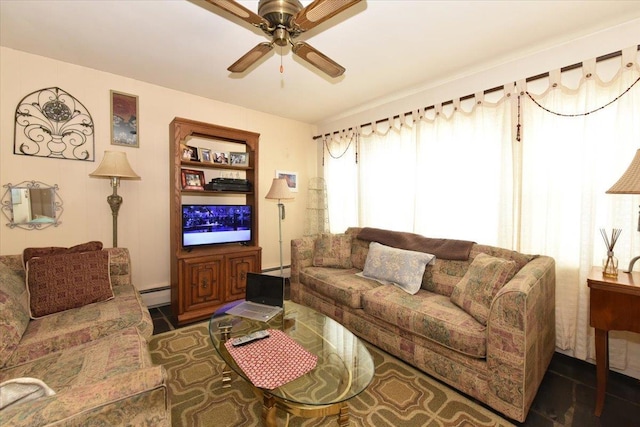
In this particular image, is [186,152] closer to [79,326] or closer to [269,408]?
[79,326]

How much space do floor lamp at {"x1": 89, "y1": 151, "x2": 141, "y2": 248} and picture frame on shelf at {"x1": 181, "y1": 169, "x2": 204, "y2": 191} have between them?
21.2 inches

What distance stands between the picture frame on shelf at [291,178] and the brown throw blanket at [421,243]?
5.09 feet

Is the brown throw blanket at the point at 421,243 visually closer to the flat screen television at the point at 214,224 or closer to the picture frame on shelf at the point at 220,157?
the flat screen television at the point at 214,224

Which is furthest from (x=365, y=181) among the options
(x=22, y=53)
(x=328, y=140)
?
(x=22, y=53)

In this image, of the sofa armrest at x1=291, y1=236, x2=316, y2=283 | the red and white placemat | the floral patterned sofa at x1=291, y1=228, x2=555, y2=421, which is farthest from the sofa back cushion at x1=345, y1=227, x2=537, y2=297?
the red and white placemat

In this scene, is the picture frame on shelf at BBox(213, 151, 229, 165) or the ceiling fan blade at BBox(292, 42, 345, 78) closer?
the ceiling fan blade at BBox(292, 42, 345, 78)

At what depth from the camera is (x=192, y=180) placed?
3.20 metres

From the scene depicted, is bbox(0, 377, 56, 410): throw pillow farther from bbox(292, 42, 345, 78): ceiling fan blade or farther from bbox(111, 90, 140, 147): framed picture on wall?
bbox(111, 90, 140, 147): framed picture on wall

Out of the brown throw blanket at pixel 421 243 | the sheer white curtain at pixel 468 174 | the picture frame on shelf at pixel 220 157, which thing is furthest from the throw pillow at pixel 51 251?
the sheer white curtain at pixel 468 174

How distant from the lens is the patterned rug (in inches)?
62.2

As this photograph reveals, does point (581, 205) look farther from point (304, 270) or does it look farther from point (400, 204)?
point (304, 270)

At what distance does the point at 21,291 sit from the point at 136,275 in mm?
1294

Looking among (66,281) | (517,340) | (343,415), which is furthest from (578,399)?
(66,281)

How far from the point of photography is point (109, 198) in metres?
2.75
